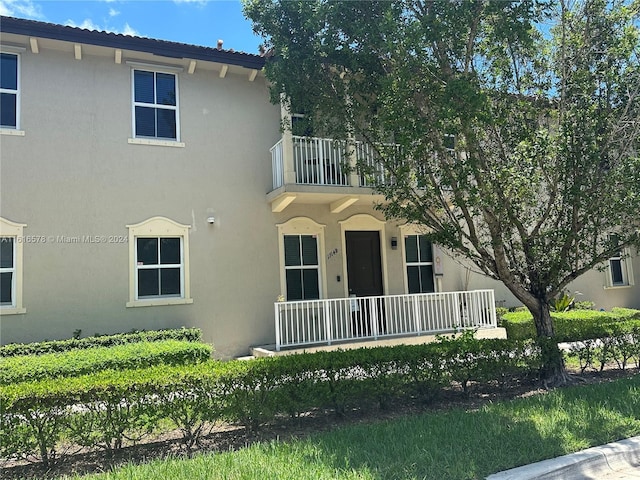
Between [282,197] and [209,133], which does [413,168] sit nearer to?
[282,197]

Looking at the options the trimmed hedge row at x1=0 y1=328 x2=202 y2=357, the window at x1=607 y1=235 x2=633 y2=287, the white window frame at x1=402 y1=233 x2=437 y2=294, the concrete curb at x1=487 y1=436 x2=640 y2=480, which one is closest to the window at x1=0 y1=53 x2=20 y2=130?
the trimmed hedge row at x1=0 y1=328 x2=202 y2=357

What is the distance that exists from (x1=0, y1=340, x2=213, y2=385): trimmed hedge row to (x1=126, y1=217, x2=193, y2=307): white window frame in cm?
153

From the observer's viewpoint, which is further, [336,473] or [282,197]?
[282,197]

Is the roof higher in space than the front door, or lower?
higher

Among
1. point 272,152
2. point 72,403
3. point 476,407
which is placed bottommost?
point 476,407

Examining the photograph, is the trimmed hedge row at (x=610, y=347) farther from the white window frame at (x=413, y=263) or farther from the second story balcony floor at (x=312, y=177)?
the second story balcony floor at (x=312, y=177)

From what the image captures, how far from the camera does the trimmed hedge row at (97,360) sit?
7223 millimetres

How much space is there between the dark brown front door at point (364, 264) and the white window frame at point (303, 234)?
0.81 metres

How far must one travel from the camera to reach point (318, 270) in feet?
39.7

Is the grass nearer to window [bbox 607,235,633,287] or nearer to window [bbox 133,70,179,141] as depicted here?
window [bbox 133,70,179,141]

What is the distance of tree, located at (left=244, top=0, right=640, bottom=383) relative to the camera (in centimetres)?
669

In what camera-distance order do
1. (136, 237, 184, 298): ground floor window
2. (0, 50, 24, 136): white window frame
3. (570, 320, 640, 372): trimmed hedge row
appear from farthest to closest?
(136, 237, 184, 298): ground floor window, (0, 50, 24, 136): white window frame, (570, 320, 640, 372): trimmed hedge row

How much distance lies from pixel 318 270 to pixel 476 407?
6183 mm

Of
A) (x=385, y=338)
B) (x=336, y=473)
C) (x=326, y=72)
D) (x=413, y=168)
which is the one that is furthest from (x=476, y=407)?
(x=326, y=72)
